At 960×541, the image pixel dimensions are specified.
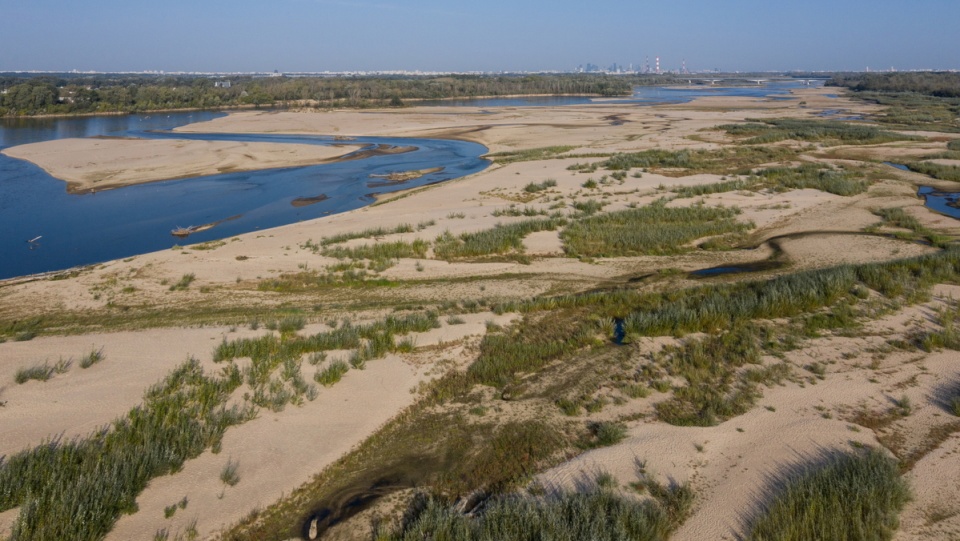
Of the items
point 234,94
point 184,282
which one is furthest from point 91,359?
point 234,94

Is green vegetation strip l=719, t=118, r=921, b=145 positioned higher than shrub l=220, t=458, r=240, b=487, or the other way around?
green vegetation strip l=719, t=118, r=921, b=145

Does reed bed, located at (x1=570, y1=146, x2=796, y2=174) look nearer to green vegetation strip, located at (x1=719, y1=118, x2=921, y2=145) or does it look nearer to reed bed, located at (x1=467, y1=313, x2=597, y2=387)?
green vegetation strip, located at (x1=719, y1=118, x2=921, y2=145)

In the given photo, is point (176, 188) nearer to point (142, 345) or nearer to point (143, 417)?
point (142, 345)

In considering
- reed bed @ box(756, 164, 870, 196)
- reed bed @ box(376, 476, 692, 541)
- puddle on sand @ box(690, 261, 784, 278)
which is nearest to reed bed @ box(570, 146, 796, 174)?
reed bed @ box(756, 164, 870, 196)

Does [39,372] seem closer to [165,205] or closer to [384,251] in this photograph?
[384,251]

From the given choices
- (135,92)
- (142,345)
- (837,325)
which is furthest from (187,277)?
(135,92)

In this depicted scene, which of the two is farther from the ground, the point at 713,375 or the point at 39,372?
the point at 39,372

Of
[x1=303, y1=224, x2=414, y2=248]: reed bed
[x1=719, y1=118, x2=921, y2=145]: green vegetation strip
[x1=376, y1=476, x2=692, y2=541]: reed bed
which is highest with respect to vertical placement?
[x1=719, y1=118, x2=921, y2=145]: green vegetation strip
